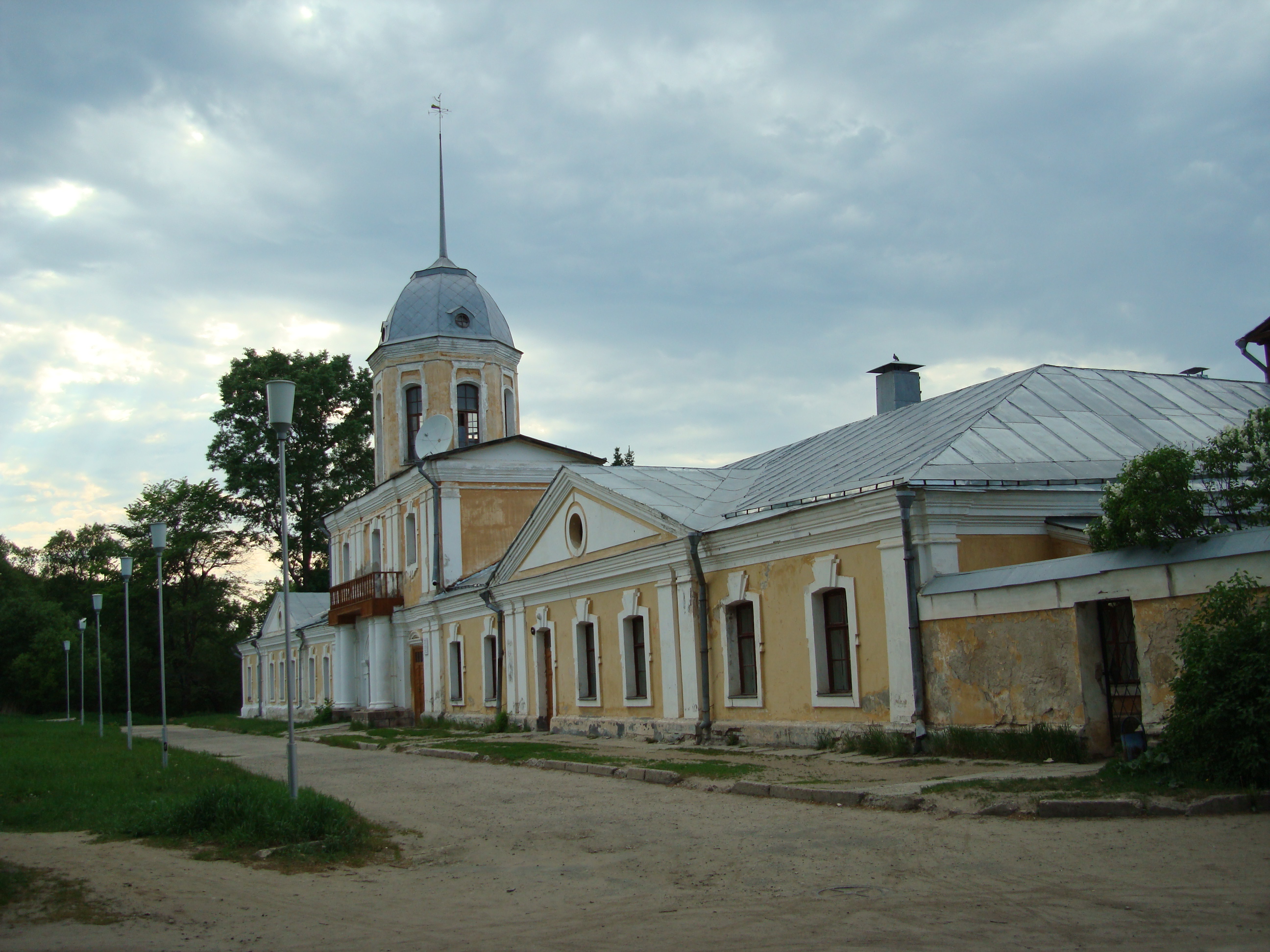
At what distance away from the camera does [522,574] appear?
22.8 m

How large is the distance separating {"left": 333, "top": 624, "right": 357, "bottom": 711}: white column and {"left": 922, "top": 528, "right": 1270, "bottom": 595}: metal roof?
78.1ft

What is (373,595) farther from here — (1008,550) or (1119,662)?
(1119,662)

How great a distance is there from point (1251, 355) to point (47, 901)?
19533mm

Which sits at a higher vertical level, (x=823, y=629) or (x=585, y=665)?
(x=823, y=629)

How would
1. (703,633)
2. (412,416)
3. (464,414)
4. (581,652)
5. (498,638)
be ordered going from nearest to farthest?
(703,633) → (581,652) → (498,638) → (464,414) → (412,416)

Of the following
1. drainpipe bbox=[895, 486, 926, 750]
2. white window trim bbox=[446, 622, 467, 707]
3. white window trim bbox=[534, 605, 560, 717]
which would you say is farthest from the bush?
white window trim bbox=[446, 622, 467, 707]

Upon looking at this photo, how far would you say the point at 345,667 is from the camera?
1298 inches

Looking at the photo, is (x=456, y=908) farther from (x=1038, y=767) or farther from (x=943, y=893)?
(x=1038, y=767)

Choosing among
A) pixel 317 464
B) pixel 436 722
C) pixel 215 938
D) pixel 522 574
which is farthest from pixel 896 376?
pixel 317 464

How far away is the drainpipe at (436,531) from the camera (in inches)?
1104

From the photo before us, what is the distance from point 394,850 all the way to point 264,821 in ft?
3.32

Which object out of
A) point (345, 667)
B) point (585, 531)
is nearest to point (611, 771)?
point (585, 531)

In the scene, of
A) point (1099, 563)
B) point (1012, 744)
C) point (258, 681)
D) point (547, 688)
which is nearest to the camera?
point (1099, 563)

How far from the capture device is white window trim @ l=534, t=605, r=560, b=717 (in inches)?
843
